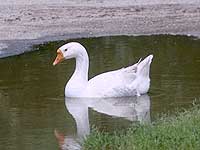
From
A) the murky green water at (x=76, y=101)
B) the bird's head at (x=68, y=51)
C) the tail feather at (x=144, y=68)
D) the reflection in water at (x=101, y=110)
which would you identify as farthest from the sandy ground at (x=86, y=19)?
the reflection in water at (x=101, y=110)

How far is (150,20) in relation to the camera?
23.2 metres

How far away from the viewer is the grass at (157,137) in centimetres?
855

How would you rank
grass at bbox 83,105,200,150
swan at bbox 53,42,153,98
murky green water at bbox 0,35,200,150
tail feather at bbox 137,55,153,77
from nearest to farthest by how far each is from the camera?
grass at bbox 83,105,200,150 → murky green water at bbox 0,35,200,150 → swan at bbox 53,42,153,98 → tail feather at bbox 137,55,153,77

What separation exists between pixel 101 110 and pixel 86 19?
11.5 metres

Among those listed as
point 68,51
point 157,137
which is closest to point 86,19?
point 68,51

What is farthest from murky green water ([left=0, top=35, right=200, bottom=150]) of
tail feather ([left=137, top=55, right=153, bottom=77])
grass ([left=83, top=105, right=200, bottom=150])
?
grass ([left=83, top=105, right=200, bottom=150])

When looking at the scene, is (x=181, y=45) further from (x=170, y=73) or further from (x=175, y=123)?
(x=175, y=123)

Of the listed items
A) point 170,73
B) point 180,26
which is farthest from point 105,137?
point 180,26

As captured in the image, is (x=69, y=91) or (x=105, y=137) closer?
(x=105, y=137)

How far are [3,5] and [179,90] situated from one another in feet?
46.8

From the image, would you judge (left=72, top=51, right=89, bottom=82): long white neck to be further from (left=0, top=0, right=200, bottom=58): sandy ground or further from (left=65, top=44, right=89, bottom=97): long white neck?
(left=0, top=0, right=200, bottom=58): sandy ground

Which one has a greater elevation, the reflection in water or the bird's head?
the bird's head

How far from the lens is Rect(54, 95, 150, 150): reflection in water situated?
34.3 feet

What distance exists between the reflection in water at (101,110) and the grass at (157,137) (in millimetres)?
533
